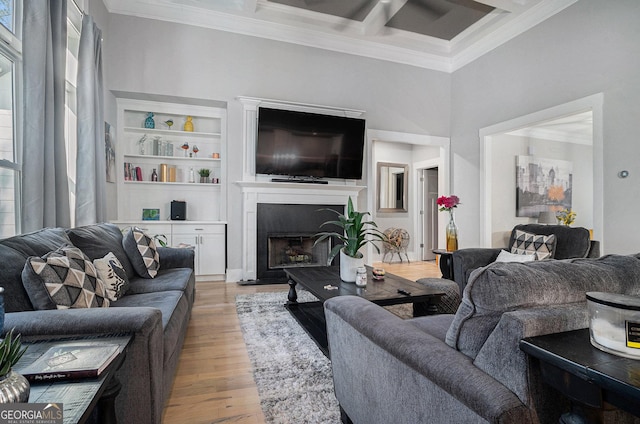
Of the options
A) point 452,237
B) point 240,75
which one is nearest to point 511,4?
point 452,237

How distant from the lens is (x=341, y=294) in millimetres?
2293

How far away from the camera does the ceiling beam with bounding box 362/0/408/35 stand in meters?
4.09

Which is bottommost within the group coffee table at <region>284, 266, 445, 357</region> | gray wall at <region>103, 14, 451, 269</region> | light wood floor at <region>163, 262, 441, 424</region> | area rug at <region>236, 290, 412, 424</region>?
light wood floor at <region>163, 262, 441, 424</region>

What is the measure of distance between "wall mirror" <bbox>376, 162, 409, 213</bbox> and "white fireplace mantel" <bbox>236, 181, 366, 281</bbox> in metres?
2.51

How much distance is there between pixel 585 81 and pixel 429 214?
395cm

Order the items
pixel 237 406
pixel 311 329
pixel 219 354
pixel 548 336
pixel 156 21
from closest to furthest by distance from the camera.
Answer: pixel 548 336 < pixel 237 406 < pixel 219 354 < pixel 311 329 < pixel 156 21

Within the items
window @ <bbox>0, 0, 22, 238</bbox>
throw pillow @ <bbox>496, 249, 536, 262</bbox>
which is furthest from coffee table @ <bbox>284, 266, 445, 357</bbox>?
window @ <bbox>0, 0, 22, 238</bbox>

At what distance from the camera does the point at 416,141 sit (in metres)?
5.50

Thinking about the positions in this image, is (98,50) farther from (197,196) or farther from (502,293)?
(502,293)

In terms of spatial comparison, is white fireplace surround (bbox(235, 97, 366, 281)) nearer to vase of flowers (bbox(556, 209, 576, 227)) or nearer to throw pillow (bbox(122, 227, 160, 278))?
throw pillow (bbox(122, 227, 160, 278))

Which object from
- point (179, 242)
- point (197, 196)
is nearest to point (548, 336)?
point (179, 242)

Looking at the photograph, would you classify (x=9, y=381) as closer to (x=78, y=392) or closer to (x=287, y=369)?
(x=78, y=392)

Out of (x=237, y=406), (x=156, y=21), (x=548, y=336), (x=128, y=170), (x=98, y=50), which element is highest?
(x=156, y=21)

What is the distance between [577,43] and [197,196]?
5155mm
